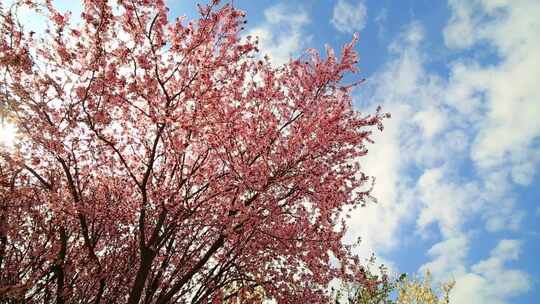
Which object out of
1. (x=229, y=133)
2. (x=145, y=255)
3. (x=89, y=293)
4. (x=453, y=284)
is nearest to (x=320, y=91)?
(x=229, y=133)

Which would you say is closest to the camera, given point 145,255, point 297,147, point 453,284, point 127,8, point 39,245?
point 127,8

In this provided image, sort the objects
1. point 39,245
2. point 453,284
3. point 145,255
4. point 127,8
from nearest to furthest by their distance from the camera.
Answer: point 127,8
point 145,255
point 39,245
point 453,284

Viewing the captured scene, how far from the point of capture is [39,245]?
9.52 meters

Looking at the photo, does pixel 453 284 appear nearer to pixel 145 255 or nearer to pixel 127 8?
pixel 145 255

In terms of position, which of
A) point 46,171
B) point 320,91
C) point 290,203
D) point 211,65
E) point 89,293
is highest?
point 320,91

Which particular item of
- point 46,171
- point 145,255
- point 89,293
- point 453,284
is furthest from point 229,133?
point 453,284

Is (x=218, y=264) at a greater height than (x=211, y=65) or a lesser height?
lesser

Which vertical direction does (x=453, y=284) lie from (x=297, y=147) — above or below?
above

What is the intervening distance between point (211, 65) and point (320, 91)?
3022 millimetres

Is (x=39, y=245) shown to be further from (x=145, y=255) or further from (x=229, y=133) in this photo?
(x=229, y=133)

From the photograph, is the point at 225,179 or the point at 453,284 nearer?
the point at 225,179

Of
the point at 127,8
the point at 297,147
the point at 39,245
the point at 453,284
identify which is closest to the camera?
the point at 127,8

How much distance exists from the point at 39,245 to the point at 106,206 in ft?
5.99

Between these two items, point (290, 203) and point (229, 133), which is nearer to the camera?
point (229, 133)
